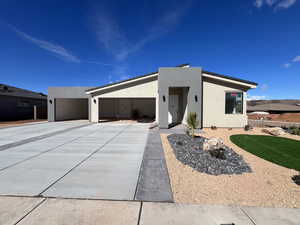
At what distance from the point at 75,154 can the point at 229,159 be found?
5.17 metres

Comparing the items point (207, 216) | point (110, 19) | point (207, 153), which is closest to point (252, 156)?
point (207, 153)

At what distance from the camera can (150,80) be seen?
12.8 m

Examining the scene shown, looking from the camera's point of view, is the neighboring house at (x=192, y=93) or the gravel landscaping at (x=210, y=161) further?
the neighboring house at (x=192, y=93)

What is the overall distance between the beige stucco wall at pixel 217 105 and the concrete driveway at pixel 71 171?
7.47 metres

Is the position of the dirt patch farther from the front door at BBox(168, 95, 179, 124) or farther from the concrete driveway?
the front door at BBox(168, 95, 179, 124)

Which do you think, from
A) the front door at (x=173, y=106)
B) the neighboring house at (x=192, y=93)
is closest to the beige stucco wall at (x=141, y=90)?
the neighboring house at (x=192, y=93)

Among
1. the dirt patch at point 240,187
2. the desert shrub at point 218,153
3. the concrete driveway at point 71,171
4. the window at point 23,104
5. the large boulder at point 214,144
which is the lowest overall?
the dirt patch at point 240,187

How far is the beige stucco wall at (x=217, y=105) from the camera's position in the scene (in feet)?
36.1

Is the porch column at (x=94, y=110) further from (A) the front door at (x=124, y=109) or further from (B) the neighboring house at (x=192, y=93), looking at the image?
(A) the front door at (x=124, y=109)

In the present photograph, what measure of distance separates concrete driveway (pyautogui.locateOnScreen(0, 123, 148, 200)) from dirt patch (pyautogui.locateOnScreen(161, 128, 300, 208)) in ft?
3.50

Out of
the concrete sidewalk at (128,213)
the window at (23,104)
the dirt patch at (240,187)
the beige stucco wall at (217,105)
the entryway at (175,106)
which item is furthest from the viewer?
the window at (23,104)

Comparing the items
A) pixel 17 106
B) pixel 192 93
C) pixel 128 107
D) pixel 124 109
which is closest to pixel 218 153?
pixel 192 93

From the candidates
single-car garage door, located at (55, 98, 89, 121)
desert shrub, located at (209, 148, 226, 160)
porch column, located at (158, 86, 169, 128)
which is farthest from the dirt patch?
single-car garage door, located at (55, 98, 89, 121)

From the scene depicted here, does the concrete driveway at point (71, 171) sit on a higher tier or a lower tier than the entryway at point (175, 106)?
lower
